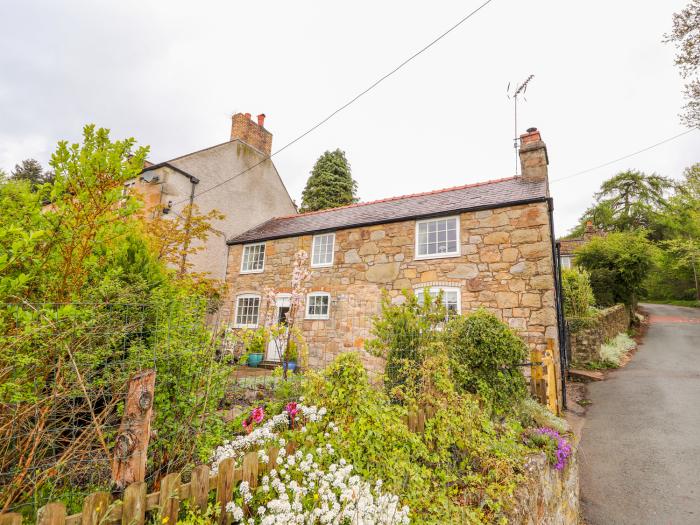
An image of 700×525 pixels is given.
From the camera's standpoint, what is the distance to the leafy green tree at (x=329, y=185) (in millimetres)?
24312

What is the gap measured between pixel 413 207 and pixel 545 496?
332 inches

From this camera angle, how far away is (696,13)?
967 cm

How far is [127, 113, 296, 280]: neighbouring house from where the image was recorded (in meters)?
12.4

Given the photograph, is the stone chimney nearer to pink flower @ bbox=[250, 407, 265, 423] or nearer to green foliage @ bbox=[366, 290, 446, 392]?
green foliage @ bbox=[366, 290, 446, 392]

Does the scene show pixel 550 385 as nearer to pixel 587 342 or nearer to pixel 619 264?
pixel 587 342

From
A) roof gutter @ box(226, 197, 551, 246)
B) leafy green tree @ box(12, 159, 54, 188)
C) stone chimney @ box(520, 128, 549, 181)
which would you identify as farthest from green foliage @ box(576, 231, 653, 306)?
leafy green tree @ box(12, 159, 54, 188)

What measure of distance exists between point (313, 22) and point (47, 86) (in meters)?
7.87

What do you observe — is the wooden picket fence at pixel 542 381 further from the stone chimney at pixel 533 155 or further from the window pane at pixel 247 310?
the window pane at pixel 247 310

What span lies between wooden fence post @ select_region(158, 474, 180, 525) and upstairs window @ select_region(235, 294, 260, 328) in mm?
10766

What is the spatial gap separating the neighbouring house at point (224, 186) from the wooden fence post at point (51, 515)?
1082 centimetres

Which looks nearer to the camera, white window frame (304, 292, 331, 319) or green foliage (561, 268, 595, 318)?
white window frame (304, 292, 331, 319)

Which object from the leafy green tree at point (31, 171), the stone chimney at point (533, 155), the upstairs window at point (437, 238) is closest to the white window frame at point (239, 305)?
the upstairs window at point (437, 238)

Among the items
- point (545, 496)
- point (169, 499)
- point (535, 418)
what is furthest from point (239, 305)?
point (169, 499)

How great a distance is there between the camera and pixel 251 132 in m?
15.8
